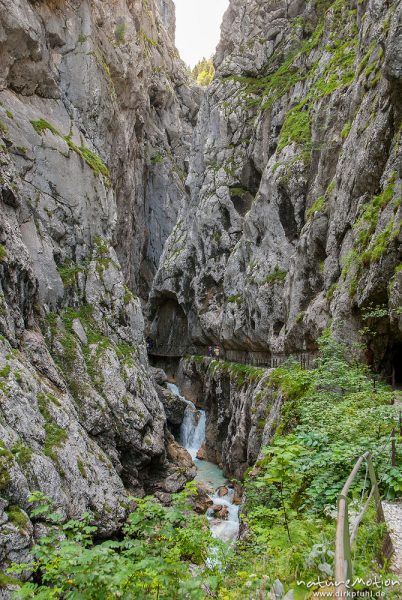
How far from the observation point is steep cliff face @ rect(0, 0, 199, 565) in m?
15.4

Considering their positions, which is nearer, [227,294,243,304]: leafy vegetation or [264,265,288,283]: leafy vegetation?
[264,265,288,283]: leafy vegetation

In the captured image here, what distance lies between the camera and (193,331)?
4966 centimetres

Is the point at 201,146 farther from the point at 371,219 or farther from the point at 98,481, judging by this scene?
the point at 98,481

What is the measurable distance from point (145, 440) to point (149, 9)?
67342 mm

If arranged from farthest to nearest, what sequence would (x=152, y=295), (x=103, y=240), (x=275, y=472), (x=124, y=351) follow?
(x=152, y=295) → (x=103, y=240) → (x=124, y=351) → (x=275, y=472)

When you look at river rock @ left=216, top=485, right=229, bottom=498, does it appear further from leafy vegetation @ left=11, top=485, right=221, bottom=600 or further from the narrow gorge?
leafy vegetation @ left=11, top=485, right=221, bottom=600

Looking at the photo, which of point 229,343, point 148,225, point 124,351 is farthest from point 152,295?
point 124,351

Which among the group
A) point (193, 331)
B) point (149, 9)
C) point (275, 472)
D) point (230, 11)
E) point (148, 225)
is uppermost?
point (149, 9)

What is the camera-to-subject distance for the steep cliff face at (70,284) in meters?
15.4

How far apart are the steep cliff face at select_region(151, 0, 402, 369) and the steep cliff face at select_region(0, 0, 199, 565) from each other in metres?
10.2

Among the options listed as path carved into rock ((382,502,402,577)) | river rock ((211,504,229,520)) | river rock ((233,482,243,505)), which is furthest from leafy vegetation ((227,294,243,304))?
path carved into rock ((382,502,402,577))

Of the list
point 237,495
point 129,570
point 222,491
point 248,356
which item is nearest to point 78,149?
point 248,356

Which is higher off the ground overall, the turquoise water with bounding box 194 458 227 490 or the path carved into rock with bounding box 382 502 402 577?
the path carved into rock with bounding box 382 502 402 577

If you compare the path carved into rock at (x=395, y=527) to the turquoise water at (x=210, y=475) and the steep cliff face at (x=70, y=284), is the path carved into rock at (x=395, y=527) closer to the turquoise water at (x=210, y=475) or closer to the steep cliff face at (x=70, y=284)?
the steep cliff face at (x=70, y=284)
